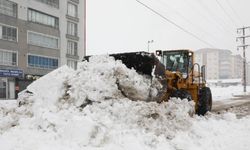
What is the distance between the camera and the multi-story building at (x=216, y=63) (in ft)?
525

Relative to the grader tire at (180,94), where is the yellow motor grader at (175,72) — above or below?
above

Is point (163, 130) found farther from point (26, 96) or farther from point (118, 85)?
point (26, 96)

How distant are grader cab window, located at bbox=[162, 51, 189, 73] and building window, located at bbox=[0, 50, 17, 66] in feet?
97.6

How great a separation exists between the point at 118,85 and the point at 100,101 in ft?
3.41

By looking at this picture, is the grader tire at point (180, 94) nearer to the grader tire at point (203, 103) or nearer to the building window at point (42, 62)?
the grader tire at point (203, 103)

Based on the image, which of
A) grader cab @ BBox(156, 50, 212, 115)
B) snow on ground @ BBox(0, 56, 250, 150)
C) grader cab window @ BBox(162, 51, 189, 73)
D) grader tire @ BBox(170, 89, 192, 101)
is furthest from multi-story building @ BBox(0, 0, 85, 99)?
snow on ground @ BBox(0, 56, 250, 150)

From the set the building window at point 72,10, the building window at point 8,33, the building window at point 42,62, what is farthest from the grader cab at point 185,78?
Answer: the building window at point 72,10

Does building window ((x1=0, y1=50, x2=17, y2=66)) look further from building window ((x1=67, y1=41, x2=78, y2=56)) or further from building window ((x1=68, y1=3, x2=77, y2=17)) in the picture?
building window ((x1=68, y1=3, x2=77, y2=17))

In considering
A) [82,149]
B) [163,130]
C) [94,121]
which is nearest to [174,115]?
[163,130]

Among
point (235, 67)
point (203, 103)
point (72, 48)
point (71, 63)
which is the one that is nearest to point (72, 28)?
point (72, 48)

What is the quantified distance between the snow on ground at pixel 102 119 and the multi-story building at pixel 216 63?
5976 inches

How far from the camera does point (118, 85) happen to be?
10.2 m

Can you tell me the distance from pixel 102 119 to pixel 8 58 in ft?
116

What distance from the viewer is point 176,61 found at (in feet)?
47.6
